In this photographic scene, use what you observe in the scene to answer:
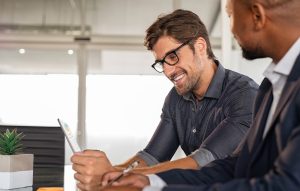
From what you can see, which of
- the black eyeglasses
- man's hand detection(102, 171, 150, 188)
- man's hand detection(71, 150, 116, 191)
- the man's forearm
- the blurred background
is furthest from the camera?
the blurred background

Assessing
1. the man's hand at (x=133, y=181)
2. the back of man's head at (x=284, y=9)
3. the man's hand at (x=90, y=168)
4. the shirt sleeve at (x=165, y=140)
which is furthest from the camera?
the shirt sleeve at (x=165, y=140)

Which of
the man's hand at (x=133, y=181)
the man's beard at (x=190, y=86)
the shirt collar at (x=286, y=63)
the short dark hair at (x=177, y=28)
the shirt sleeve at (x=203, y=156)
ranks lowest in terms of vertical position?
the man's hand at (x=133, y=181)

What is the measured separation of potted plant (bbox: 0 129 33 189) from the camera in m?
1.96

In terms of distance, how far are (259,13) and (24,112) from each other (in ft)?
20.9

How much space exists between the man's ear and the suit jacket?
0.12 meters

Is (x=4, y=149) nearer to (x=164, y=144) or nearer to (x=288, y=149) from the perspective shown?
(x=164, y=144)

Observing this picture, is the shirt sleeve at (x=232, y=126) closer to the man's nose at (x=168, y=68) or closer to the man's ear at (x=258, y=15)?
the man's nose at (x=168, y=68)

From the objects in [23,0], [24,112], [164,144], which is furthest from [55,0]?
[164,144]

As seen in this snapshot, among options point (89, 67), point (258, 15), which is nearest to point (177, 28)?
point (258, 15)

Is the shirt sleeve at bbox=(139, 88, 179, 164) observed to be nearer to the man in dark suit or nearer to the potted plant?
the potted plant

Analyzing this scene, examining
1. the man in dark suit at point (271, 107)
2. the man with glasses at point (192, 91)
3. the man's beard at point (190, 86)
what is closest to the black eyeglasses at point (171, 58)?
the man with glasses at point (192, 91)

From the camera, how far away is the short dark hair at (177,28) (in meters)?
2.27

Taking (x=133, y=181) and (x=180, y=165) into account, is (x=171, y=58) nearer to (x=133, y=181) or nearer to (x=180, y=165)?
(x=180, y=165)

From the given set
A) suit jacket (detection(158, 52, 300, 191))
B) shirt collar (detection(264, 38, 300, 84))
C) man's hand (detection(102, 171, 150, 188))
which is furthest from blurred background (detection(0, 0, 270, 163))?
shirt collar (detection(264, 38, 300, 84))
